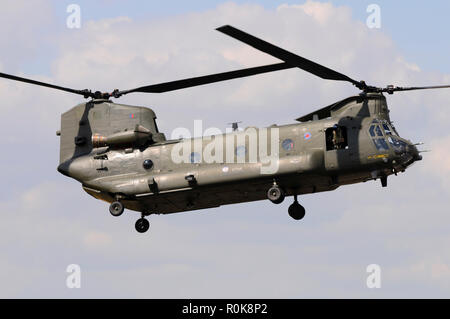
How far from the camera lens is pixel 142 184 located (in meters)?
→ 38.0

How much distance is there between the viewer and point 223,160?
1448 inches

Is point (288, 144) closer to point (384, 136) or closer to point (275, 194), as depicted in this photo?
point (275, 194)

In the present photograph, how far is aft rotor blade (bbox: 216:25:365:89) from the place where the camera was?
32.0m

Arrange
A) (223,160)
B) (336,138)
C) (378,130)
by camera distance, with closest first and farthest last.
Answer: (378,130)
(336,138)
(223,160)

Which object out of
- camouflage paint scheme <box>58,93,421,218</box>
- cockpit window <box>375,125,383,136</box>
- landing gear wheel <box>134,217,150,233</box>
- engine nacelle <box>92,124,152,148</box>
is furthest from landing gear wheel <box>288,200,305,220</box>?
engine nacelle <box>92,124,152,148</box>

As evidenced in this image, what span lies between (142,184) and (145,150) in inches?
58.1

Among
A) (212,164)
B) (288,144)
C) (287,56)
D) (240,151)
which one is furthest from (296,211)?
(287,56)

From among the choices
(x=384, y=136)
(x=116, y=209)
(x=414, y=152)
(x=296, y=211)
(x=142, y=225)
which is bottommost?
(x=296, y=211)

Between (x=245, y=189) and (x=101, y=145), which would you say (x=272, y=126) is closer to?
(x=245, y=189)

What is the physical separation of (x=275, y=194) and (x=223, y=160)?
2.53m

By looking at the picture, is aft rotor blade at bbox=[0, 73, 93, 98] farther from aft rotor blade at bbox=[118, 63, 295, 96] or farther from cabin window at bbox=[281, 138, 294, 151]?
cabin window at bbox=[281, 138, 294, 151]

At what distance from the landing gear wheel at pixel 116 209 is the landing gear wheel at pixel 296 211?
6.63 metres
